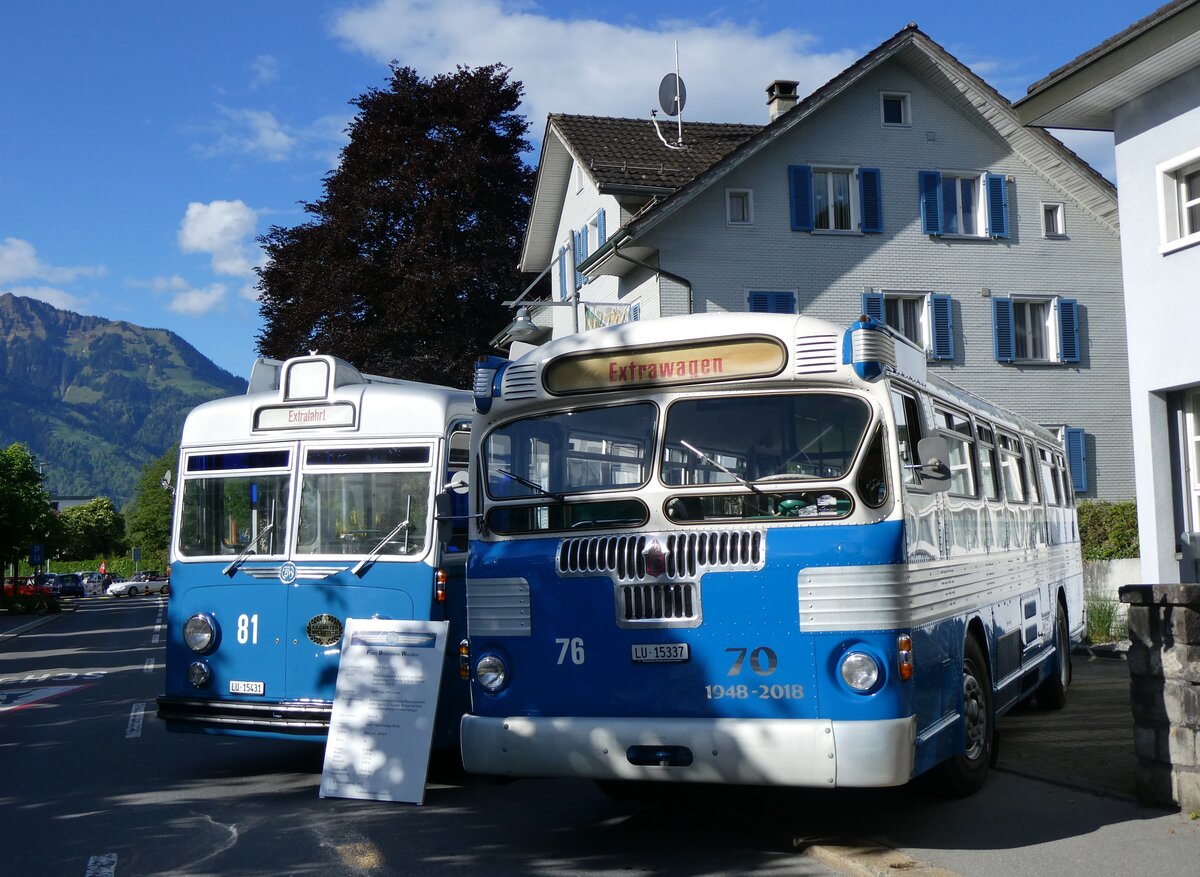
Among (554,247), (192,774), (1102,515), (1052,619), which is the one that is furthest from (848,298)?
(192,774)

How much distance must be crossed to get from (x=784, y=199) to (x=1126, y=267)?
14.8m

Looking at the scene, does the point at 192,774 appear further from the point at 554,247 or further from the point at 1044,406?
the point at 554,247

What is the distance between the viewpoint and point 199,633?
1029 cm

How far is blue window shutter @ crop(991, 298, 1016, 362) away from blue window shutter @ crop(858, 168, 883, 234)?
3.31 m

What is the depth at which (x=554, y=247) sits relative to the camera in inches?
1519

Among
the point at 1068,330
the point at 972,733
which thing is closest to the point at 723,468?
the point at 972,733

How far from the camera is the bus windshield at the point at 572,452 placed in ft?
24.0

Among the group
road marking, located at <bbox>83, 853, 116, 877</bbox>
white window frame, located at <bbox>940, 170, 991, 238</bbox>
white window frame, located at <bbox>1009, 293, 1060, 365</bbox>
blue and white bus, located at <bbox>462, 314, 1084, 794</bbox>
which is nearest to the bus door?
blue and white bus, located at <bbox>462, 314, 1084, 794</bbox>

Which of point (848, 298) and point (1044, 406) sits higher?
point (848, 298)

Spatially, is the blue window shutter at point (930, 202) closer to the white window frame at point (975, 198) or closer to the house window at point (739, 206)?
the white window frame at point (975, 198)

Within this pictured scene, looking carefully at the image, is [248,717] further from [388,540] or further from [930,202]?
[930,202]

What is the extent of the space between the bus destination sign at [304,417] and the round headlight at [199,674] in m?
1.84

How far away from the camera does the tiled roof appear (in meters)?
31.5

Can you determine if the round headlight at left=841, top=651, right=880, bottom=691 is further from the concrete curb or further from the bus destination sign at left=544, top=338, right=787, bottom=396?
the bus destination sign at left=544, top=338, right=787, bottom=396
